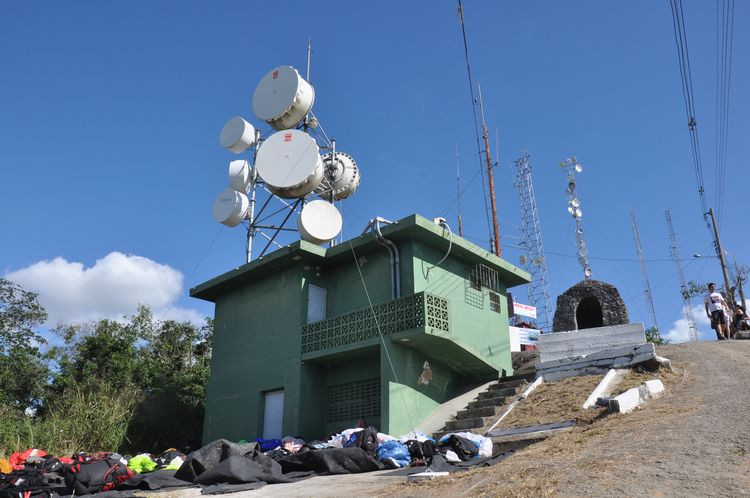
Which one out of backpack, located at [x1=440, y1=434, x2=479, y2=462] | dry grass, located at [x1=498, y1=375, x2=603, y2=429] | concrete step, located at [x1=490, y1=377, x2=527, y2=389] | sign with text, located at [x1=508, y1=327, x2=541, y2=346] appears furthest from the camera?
sign with text, located at [x1=508, y1=327, x2=541, y2=346]

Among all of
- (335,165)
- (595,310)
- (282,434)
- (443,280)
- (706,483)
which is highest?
→ (335,165)

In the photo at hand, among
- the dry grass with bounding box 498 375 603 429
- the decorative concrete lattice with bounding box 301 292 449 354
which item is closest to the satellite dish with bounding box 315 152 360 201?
the decorative concrete lattice with bounding box 301 292 449 354

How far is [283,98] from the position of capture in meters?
17.4

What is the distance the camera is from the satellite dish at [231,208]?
57.6 feet

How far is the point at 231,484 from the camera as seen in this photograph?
316 inches

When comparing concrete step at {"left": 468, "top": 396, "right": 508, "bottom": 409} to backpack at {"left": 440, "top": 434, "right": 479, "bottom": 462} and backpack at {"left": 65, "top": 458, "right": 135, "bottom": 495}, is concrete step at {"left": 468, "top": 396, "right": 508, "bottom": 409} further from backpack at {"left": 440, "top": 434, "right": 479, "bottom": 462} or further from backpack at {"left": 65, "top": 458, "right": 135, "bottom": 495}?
backpack at {"left": 65, "top": 458, "right": 135, "bottom": 495}

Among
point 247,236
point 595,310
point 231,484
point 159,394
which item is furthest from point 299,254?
point 595,310

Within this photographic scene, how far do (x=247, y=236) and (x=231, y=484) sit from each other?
34.3ft

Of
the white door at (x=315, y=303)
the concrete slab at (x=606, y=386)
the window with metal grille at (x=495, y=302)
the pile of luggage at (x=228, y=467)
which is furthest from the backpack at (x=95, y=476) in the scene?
the window with metal grille at (x=495, y=302)

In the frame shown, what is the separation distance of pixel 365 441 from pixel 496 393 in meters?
4.40

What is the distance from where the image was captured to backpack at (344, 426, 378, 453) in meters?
9.44

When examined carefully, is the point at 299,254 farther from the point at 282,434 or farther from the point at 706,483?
the point at 706,483

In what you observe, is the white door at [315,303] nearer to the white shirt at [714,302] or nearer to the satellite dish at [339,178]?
the satellite dish at [339,178]

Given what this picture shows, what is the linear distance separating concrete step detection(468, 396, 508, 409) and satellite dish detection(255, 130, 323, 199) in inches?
283
